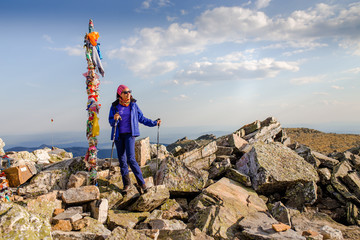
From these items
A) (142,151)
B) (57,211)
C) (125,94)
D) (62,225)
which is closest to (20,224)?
(62,225)

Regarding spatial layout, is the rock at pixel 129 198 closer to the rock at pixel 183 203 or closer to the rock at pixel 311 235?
the rock at pixel 183 203

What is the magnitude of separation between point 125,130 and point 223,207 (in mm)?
4820

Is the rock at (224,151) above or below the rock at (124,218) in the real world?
above

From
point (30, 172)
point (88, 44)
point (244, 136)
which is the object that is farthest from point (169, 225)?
point (244, 136)

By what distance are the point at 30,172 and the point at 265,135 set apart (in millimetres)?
16011

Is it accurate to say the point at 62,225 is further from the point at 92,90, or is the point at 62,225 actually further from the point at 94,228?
the point at 92,90

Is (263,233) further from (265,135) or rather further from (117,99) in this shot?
(265,135)

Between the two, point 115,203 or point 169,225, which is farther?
point 115,203

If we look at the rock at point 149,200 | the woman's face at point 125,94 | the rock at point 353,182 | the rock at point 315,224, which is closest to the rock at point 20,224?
the rock at point 149,200

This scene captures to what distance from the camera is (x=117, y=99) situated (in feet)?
32.5

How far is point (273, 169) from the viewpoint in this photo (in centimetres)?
1162

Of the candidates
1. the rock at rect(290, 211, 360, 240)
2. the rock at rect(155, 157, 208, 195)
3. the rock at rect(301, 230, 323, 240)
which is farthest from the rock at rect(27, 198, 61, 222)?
the rock at rect(290, 211, 360, 240)

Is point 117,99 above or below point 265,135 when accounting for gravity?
above

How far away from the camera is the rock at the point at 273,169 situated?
11164mm
